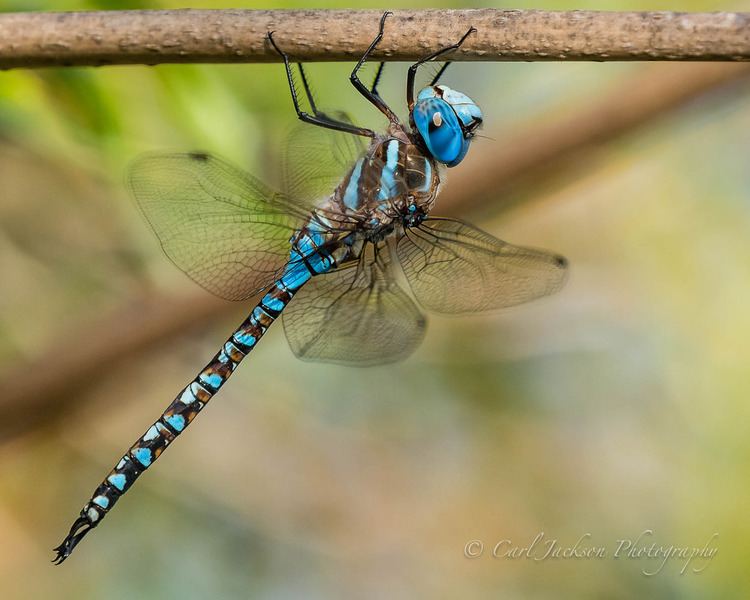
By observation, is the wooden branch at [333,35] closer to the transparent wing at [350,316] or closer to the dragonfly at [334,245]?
the dragonfly at [334,245]

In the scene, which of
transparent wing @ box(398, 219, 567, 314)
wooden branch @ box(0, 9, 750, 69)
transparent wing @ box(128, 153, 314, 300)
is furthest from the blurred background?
wooden branch @ box(0, 9, 750, 69)

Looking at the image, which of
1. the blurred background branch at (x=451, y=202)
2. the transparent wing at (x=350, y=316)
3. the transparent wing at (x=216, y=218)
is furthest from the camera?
the blurred background branch at (x=451, y=202)

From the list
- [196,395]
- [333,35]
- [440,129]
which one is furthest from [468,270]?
[333,35]

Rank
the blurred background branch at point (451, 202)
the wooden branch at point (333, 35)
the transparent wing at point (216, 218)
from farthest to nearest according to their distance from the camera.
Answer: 1. the blurred background branch at point (451, 202)
2. the transparent wing at point (216, 218)
3. the wooden branch at point (333, 35)

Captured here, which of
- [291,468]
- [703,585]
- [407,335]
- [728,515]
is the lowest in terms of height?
[291,468]

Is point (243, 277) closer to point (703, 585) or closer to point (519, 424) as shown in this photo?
point (519, 424)

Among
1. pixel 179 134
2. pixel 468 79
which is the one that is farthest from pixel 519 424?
pixel 179 134

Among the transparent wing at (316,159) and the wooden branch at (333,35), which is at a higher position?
the wooden branch at (333,35)

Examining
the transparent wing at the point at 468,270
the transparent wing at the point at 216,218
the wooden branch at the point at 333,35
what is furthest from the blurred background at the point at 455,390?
the wooden branch at the point at 333,35
